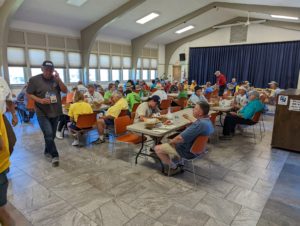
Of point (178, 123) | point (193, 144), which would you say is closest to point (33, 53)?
point (178, 123)

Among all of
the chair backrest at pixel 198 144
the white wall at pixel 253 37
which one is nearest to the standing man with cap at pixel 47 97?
the chair backrest at pixel 198 144

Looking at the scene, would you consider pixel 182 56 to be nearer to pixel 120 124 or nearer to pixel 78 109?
pixel 78 109

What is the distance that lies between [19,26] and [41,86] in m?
5.67

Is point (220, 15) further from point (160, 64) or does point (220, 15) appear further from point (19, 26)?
point (19, 26)

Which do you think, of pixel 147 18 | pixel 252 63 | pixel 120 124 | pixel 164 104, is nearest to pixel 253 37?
pixel 252 63

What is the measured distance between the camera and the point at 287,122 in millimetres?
4000

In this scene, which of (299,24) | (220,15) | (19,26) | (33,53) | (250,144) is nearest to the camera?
(250,144)

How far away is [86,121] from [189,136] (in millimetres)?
2141

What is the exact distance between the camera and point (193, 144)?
2611mm

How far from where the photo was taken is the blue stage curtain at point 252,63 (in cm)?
1052

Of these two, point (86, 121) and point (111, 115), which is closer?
point (86, 121)

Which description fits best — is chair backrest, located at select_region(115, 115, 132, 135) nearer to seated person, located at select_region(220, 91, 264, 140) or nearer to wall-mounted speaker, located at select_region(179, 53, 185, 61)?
seated person, located at select_region(220, 91, 264, 140)

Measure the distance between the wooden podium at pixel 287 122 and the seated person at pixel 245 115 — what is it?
1.58 ft

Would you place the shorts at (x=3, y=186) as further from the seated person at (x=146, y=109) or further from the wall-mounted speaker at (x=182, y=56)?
the wall-mounted speaker at (x=182, y=56)
